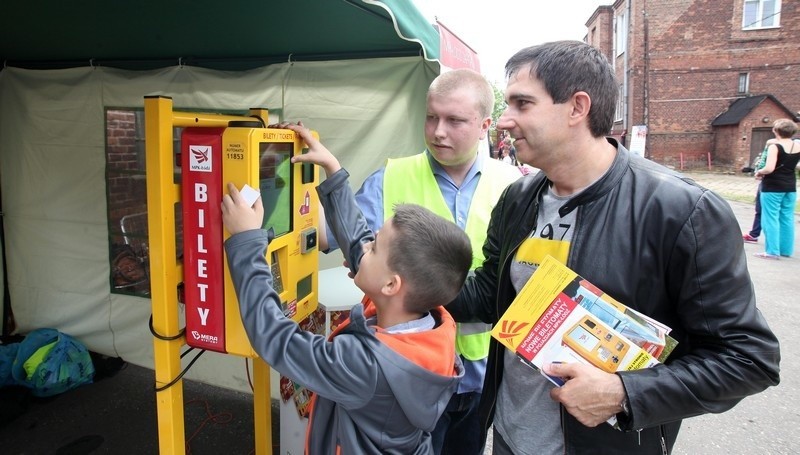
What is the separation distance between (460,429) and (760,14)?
27.2 m

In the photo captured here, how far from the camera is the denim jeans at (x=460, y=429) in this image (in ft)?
6.42

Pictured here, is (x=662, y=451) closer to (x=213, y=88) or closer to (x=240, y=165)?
(x=240, y=165)

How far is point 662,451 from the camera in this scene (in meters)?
1.25

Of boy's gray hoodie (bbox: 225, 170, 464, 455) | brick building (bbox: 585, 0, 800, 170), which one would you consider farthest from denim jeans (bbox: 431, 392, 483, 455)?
brick building (bbox: 585, 0, 800, 170)

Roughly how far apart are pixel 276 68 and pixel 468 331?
2214 mm

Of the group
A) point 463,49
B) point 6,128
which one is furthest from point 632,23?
point 6,128

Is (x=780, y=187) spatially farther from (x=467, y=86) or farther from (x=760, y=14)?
(x=760, y=14)

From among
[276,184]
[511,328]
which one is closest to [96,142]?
[276,184]

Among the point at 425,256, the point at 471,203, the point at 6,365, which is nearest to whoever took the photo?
the point at 425,256

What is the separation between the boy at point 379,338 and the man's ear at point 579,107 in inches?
17.6

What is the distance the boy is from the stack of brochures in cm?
22

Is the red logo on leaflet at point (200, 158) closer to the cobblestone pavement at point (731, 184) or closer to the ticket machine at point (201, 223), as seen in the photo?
the ticket machine at point (201, 223)

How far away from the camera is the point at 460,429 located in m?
2.02

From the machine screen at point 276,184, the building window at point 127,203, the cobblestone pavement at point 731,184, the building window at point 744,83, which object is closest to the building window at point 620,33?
the building window at point 744,83
